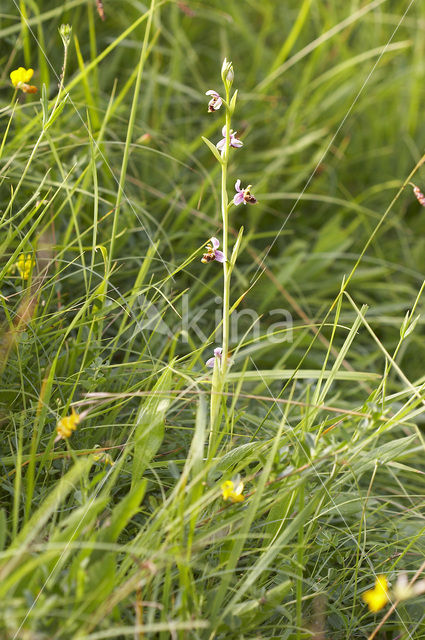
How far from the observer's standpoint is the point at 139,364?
1420mm

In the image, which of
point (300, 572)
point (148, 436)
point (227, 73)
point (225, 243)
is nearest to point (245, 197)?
point (225, 243)

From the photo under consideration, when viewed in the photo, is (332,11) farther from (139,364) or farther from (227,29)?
(139,364)

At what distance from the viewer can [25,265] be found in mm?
1422

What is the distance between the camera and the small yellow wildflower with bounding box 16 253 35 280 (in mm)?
1370

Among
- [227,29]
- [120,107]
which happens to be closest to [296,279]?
[120,107]

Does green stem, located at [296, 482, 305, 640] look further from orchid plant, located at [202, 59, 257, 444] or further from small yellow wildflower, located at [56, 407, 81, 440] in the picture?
small yellow wildflower, located at [56, 407, 81, 440]

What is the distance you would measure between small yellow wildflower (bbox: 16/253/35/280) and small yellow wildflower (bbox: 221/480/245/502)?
602mm

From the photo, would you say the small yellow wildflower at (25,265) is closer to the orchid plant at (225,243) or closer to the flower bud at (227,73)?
the orchid plant at (225,243)

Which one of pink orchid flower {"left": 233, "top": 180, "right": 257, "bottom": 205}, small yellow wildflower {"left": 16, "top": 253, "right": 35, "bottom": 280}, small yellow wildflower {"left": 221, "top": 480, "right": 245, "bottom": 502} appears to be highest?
pink orchid flower {"left": 233, "top": 180, "right": 257, "bottom": 205}

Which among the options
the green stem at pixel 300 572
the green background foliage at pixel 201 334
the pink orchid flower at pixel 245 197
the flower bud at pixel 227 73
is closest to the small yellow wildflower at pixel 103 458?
the green background foliage at pixel 201 334

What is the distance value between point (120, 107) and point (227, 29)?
960 mm

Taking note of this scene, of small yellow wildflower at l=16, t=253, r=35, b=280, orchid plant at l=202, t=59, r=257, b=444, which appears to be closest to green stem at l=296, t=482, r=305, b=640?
orchid plant at l=202, t=59, r=257, b=444

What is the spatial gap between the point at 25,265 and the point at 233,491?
0.67m

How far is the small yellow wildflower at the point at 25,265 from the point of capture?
4.50ft
